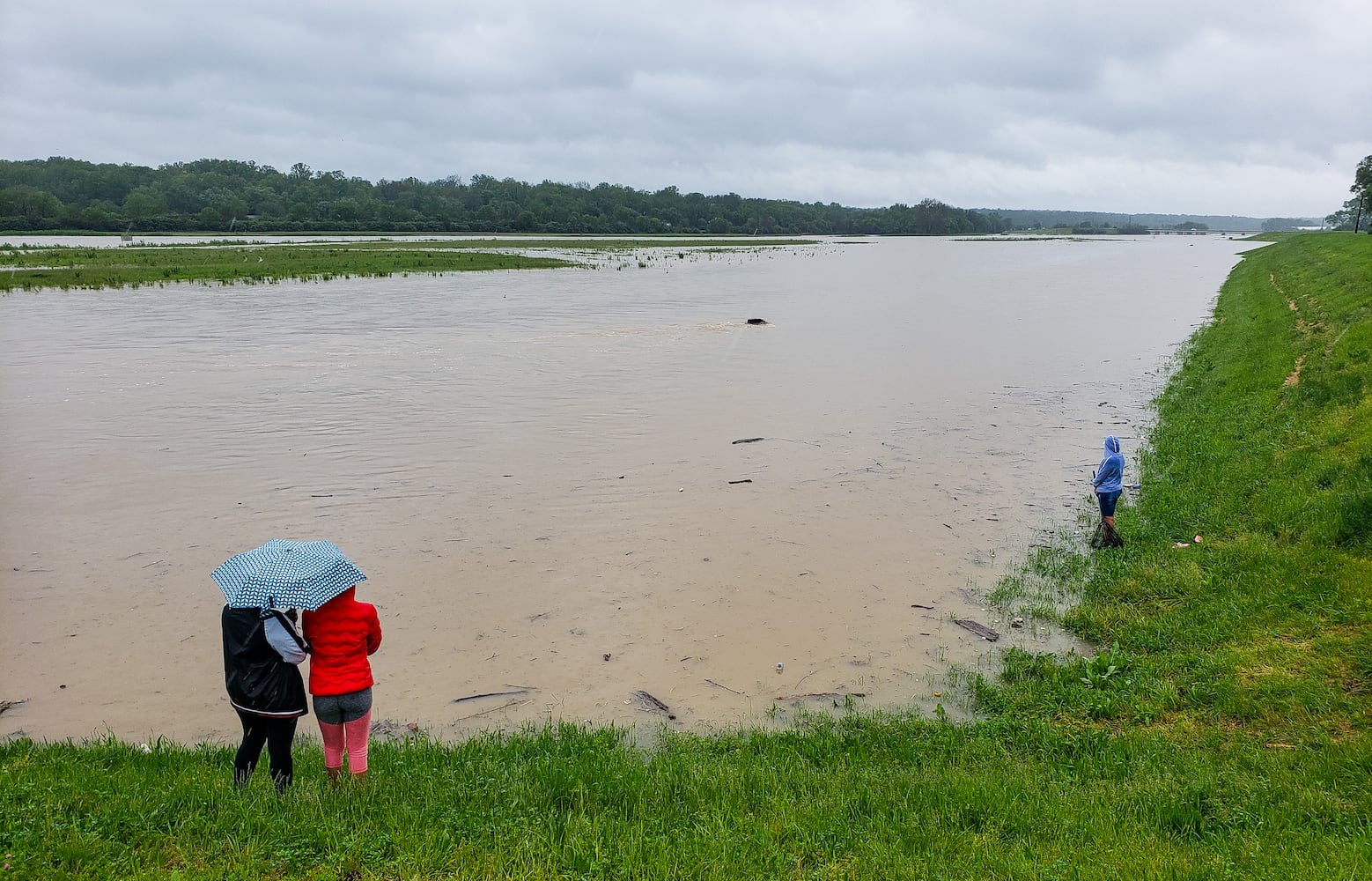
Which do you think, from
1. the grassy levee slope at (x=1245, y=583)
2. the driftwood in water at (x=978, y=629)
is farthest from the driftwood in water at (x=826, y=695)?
the driftwood in water at (x=978, y=629)

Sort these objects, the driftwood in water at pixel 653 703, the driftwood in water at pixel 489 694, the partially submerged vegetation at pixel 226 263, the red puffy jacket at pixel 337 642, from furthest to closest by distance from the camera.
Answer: the partially submerged vegetation at pixel 226 263 < the driftwood in water at pixel 489 694 < the driftwood in water at pixel 653 703 < the red puffy jacket at pixel 337 642

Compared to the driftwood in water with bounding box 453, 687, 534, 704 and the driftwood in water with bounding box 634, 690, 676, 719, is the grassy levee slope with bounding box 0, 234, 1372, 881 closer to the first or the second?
the driftwood in water with bounding box 634, 690, 676, 719

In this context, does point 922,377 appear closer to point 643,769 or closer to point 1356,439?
point 1356,439

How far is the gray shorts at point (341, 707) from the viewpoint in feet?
18.1

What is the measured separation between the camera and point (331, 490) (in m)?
13.9

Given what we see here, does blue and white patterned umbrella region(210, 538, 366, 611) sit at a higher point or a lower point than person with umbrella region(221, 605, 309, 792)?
higher

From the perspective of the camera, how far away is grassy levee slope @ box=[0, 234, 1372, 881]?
4832mm

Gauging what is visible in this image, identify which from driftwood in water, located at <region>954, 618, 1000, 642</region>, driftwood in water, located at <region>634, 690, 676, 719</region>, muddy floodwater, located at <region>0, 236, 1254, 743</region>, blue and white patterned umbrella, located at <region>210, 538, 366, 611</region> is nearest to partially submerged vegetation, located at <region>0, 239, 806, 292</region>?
muddy floodwater, located at <region>0, 236, 1254, 743</region>

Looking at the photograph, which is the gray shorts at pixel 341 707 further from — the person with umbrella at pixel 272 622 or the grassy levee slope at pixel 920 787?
the grassy levee slope at pixel 920 787

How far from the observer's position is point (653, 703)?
7.98 meters

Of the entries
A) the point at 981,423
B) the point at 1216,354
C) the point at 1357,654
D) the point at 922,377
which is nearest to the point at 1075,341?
the point at 1216,354

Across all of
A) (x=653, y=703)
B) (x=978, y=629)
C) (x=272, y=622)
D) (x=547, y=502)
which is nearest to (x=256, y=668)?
(x=272, y=622)

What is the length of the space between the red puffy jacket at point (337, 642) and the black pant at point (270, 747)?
37cm

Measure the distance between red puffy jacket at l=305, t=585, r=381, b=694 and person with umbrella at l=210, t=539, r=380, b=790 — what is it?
0.08 m
